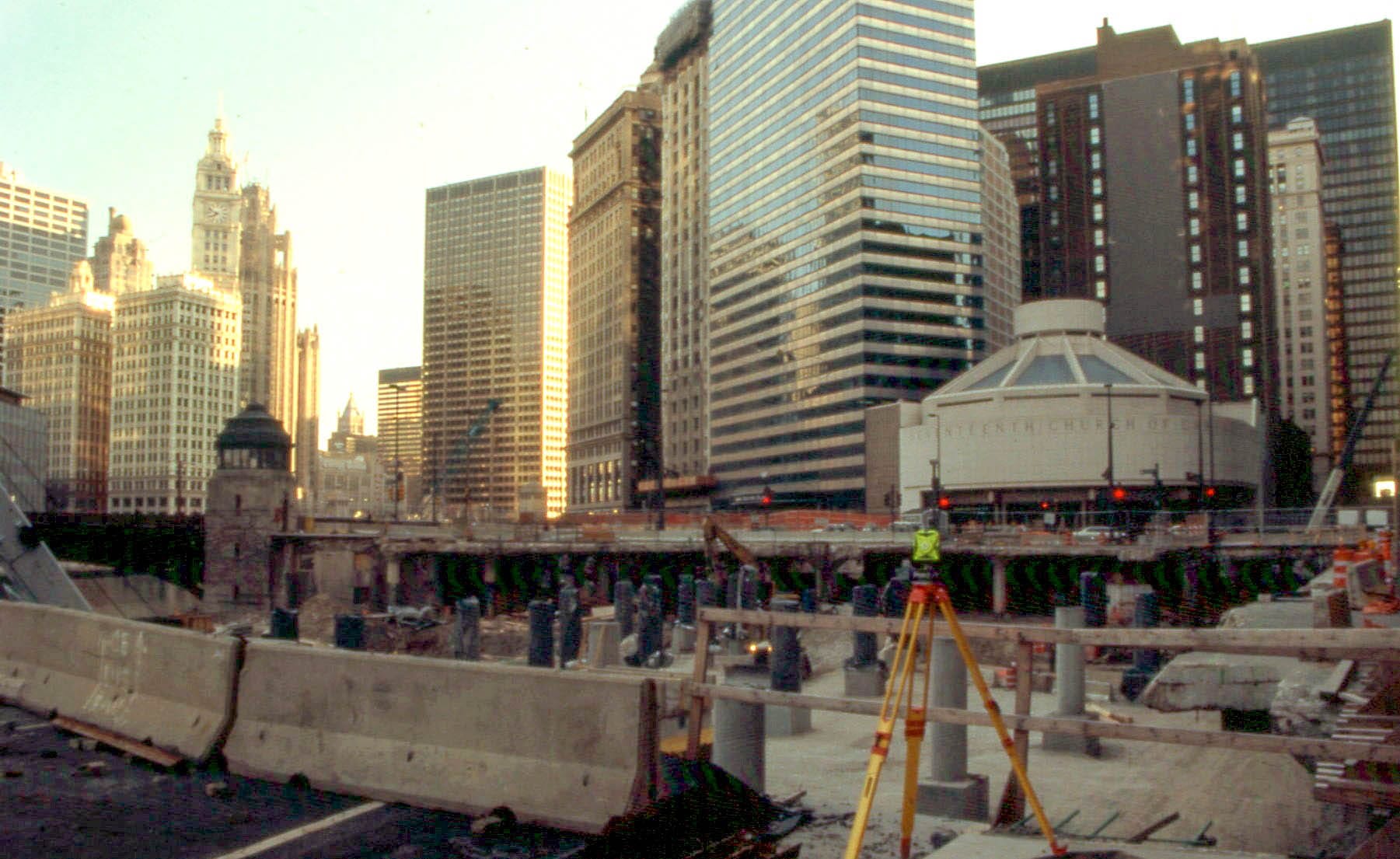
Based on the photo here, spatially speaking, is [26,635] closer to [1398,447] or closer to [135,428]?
[1398,447]

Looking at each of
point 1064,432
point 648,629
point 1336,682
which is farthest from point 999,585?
point 1064,432

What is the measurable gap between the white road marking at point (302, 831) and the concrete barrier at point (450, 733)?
0.48 feet

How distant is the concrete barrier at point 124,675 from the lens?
10.2 metres

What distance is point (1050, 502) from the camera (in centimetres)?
10188

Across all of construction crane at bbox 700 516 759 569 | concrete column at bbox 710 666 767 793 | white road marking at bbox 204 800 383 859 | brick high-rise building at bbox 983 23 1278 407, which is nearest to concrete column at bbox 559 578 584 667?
white road marking at bbox 204 800 383 859

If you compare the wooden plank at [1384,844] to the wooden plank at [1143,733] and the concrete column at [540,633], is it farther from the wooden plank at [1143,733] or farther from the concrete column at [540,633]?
the concrete column at [540,633]

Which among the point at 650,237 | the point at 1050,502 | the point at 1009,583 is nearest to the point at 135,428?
the point at 650,237

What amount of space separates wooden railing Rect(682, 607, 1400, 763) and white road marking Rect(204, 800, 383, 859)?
9.00ft

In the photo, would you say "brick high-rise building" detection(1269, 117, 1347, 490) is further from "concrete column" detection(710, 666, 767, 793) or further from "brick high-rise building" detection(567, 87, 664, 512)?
"concrete column" detection(710, 666, 767, 793)

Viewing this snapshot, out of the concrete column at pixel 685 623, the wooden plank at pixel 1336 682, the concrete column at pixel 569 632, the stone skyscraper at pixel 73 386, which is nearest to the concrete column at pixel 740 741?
the wooden plank at pixel 1336 682

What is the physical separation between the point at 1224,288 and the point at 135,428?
170005 millimetres

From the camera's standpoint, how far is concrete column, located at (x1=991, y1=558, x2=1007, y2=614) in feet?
184

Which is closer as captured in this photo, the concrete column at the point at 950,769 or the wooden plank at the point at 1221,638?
the wooden plank at the point at 1221,638

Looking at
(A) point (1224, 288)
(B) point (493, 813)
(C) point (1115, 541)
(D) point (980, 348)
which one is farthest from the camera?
(A) point (1224, 288)
